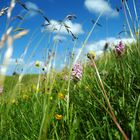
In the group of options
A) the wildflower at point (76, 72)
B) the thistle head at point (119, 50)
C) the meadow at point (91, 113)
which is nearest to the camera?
the meadow at point (91, 113)

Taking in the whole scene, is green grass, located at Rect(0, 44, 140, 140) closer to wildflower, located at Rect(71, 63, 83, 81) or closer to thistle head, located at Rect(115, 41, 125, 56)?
thistle head, located at Rect(115, 41, 125, 56)

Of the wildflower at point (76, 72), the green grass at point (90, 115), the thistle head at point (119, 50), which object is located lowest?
the green grass at point (90, 115)

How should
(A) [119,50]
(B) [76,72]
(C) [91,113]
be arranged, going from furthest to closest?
(B) [76,72] < (A) [119,50] < (C) [91,113]

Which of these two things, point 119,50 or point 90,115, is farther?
point 119,50

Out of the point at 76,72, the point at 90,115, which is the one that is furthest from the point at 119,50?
the point at 90,115

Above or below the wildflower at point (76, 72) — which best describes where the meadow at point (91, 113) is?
below

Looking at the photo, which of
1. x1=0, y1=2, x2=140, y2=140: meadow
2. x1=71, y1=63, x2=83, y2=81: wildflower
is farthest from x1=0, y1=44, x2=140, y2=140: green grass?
x1=71, y1=63, x2=83, y2=81: wildflower

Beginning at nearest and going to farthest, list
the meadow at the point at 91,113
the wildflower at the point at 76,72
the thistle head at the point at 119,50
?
the meadow at the point at 91,113 → the thistle head at the point at 119,50 → the wildflower at the point at 76,72

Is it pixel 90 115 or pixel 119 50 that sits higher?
pixel 119 50

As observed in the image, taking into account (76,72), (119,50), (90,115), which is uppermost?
(119,50)

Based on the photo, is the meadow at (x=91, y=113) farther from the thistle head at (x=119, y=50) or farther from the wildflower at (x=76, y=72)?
the wildflower at (x=76, y=72)

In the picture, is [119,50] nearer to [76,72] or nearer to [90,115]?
[76,72]

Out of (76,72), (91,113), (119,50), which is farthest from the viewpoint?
(76,72)

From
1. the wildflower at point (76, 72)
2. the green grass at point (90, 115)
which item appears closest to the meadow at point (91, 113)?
the green grass at point (90, 115)
